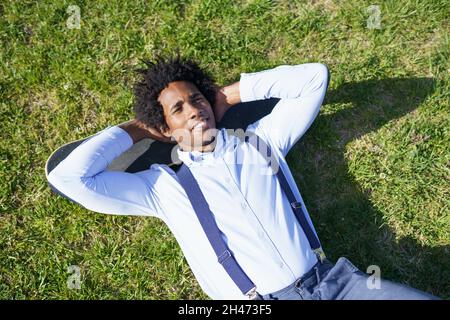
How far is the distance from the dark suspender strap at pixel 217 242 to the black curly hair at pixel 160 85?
2.36ft

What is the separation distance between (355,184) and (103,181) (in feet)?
7.79

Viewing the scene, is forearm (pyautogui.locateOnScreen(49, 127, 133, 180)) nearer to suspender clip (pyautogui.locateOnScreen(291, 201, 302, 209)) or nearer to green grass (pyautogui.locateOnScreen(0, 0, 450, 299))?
green grass (pyautogui.locateOnScreen(0, 0, 450, 299))

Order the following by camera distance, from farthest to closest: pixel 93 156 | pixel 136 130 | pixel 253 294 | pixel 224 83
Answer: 1. pixel 224 83
2. pixel 136 130
3. pixel 93 156
4. pixel 253 294

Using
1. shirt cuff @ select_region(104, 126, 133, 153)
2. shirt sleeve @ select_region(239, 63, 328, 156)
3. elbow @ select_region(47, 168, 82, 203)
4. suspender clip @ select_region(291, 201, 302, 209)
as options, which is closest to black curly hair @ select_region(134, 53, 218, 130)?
shirt cuff @ select_region(104, 126, 133, 153)

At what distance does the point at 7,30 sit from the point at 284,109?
306 centimetres

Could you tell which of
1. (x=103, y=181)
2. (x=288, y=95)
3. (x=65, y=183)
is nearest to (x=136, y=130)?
(x=103, y=181)

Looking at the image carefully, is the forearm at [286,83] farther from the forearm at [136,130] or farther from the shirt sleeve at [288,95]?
the forearm at [136,130]

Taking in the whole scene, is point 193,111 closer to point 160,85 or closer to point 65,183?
point 160,85

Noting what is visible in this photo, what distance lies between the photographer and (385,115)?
525cm

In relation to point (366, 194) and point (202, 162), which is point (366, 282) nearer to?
point (366, 194)

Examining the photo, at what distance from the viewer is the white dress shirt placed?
14.0ft

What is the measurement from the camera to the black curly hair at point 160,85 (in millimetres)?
4551

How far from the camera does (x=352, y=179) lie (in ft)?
16.9
